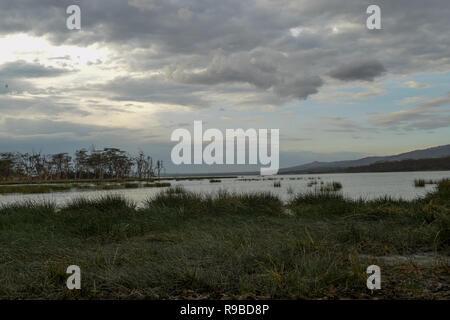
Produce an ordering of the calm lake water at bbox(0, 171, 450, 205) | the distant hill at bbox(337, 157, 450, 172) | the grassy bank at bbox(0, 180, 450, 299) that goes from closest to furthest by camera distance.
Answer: the grassy bank at bbox(0, 180, 450, 299) → the calm lake water at bbox(0, 171, 450, 205) → the distant hill at bbox(337, 157, 450, 172)

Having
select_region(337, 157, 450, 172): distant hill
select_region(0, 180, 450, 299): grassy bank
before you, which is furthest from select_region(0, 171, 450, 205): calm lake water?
select_region(337, 157, 450, 172): distant hill

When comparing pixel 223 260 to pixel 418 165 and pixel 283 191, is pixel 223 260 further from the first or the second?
pixel 418 165

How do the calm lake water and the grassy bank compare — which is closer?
the grassy bank

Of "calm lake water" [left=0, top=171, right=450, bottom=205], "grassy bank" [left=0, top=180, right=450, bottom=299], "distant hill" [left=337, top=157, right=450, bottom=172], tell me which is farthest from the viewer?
"distant hill" [left=337, top=157, right=450, bottom=172]

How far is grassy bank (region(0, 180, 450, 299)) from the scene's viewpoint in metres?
4.40

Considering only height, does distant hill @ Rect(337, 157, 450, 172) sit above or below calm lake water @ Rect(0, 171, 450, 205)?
above

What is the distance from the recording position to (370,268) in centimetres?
469

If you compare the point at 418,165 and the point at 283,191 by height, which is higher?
the point at 418,165

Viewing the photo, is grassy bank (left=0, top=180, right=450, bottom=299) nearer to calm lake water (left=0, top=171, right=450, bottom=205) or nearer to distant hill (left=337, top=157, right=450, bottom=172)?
calm lake water (left=0, top=171, right=450, bottom=205)

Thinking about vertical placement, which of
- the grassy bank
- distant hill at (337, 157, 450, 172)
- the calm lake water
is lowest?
the calm lake water

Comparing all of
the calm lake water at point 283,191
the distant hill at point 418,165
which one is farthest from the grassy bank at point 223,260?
the distant hill at point 418,165

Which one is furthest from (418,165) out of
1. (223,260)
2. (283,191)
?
(223,260)

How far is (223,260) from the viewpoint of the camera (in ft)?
18.1
